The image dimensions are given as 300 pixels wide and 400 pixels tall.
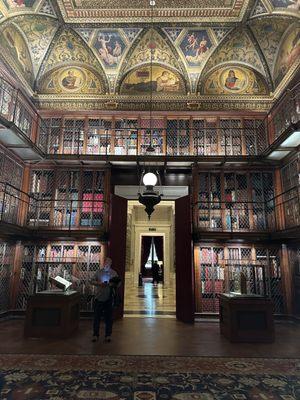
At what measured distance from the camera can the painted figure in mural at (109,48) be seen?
7344mm

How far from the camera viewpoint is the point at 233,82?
26.1ft

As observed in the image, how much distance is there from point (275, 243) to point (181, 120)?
13.3 ft

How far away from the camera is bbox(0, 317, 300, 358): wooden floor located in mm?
4102

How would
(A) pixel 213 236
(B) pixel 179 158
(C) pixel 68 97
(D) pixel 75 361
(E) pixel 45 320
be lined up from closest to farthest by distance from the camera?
(D) pixel 75 361, (E) pixel 45 320, (A) pixel 213 236, (B) pixel 179 158, (C) pixel 68 97

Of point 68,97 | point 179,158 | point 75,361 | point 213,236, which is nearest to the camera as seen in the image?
point 75,361

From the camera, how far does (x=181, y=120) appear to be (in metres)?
7.90

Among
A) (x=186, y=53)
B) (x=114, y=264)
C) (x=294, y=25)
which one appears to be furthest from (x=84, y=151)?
(x=294, y=25)

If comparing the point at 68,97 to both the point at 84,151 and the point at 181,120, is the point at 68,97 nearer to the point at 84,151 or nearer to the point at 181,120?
the point at 84,151

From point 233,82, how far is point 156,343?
688cm

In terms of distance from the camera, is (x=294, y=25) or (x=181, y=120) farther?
(x=181, y=120)

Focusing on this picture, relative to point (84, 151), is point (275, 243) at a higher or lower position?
lower

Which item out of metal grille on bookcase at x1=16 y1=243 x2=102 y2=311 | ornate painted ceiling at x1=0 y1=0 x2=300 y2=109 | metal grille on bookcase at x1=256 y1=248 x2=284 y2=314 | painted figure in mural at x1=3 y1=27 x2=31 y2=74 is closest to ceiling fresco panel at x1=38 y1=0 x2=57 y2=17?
ornate painted ceiling at x1=0 y1=0 x2=300 y2=109

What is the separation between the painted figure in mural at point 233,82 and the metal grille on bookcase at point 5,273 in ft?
23.3

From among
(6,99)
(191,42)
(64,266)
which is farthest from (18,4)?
(64,266)
